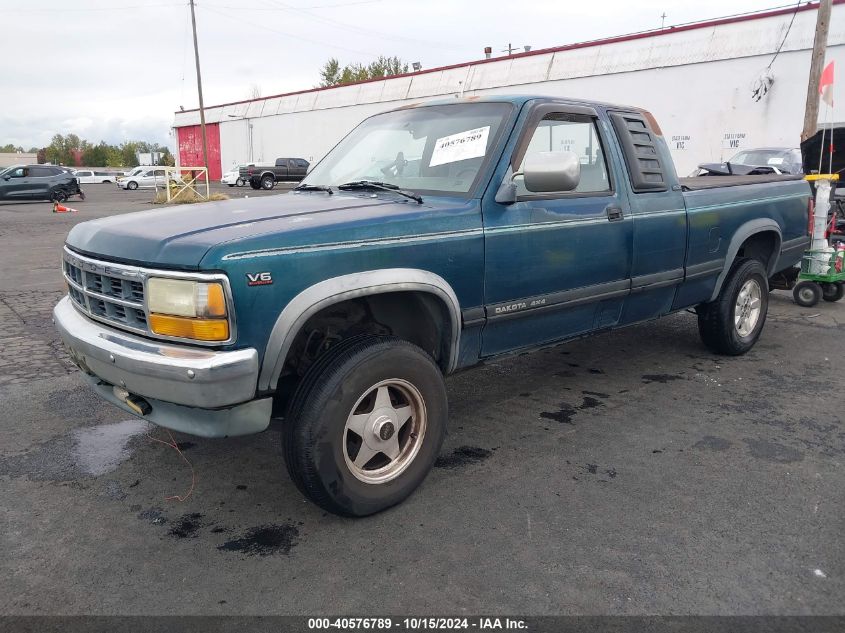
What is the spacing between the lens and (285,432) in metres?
2.73

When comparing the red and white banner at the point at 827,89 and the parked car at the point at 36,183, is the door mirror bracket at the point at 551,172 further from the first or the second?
the parked car at the point at 36,183

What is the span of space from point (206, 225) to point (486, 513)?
1.75 meters

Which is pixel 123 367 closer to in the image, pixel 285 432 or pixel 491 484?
pixel 285 432

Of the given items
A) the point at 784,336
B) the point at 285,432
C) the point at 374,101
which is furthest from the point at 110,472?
the point at 374,101

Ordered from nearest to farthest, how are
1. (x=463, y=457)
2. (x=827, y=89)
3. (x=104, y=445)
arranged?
(x=463, y=457) → (x=104, y=445) → (x=827, y=89)

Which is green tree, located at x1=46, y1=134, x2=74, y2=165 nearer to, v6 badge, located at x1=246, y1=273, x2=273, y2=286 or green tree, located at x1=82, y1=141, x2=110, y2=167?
green tree, located at x1=82, y1=141, x2=110, y2=167

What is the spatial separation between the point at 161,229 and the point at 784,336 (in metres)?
5.59

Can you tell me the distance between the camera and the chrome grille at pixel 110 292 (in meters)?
2.69

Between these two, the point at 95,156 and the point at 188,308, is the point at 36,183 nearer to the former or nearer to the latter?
the point at 188,308

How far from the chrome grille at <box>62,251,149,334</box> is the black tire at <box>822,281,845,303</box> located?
7.41 meters

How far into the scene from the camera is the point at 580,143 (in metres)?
4.09

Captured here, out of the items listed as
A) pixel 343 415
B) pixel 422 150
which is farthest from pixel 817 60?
pixel 343 415

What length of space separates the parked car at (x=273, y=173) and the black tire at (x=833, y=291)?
28.7 meters

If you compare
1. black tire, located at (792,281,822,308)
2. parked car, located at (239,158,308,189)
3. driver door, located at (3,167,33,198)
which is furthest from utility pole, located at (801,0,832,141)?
driver door, located at (3,167,33,198)
